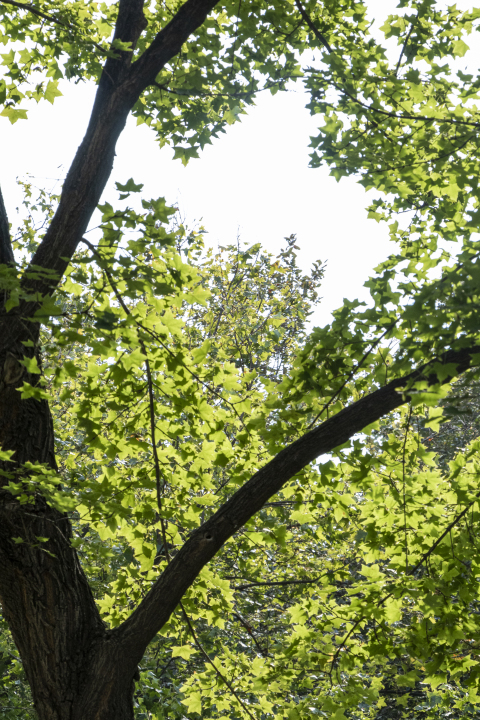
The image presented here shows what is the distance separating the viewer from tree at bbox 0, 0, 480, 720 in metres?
2.64

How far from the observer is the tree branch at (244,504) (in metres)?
2.60

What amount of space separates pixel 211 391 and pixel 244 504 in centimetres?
63

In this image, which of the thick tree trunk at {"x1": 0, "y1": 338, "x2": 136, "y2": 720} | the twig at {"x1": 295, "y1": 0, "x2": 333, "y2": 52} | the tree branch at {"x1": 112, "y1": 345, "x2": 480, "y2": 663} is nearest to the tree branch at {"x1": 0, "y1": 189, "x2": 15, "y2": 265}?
the thick tree trunk at {"x1": 0, "y1": 338, "x2": 136, "y2": 720}

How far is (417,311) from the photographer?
192 centimetres

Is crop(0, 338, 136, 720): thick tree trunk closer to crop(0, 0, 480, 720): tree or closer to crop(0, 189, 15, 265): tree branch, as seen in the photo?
crop(0, 0, 480, 720): tree

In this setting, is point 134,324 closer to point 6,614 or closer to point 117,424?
point 117,424

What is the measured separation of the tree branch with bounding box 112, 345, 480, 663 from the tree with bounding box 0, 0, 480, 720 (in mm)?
11

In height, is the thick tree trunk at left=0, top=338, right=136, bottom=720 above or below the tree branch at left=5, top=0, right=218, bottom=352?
below

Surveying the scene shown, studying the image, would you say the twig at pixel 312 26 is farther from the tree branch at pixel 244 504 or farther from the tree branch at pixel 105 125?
the tree branch at pixel 244 504

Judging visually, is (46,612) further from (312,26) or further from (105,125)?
(312,26)

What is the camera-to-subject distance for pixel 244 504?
270 cm

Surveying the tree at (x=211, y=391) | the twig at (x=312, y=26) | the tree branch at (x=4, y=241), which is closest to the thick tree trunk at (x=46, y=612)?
the tree at (x=211, y=391)

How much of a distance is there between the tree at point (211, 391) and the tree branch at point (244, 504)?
0.04 ft

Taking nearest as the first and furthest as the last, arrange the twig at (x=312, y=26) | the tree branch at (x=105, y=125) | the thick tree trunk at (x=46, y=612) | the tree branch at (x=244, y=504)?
the tree branch at (x=244, y=504), the thick tree trunk at (x=46, y=612), the tree branch at (x=105, y=125), the twig at (x=312, y=26)
